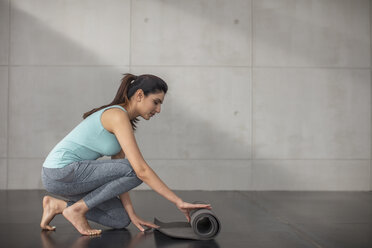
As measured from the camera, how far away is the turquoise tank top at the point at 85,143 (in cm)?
234

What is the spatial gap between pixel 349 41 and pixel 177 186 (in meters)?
2.48

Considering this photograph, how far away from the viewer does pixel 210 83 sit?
4918mm

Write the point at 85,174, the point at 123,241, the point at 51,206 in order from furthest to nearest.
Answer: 1. the point at 51,206
2. the point at 85,174
3. the point at 123,241

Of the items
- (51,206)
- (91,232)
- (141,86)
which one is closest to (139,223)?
(91,232)

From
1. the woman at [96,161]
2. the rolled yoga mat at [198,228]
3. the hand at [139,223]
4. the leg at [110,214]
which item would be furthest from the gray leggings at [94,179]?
the rolled yoga mat at [198,228]

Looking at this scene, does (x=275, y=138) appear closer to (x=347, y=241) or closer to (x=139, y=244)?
(x=347, y=241)

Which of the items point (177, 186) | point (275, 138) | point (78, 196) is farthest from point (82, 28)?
point (78, 196)

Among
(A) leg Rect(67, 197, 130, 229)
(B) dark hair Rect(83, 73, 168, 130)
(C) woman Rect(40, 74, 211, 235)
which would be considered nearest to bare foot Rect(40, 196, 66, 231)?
(C) woman Rect(40, 74, 211, 235)

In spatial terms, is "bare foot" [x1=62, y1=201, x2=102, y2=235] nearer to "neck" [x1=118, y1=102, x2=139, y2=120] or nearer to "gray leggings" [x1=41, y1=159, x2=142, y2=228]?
"gray leggings" [x1=41, y1=159, x2=142, y2=228]

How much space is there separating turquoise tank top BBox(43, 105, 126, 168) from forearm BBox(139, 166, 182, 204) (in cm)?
31

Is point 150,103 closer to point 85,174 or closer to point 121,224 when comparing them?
point 85,174

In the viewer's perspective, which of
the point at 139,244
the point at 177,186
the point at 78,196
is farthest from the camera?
the point at 177,186

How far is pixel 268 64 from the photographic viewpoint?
4938mm

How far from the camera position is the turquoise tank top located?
7.68 feet
